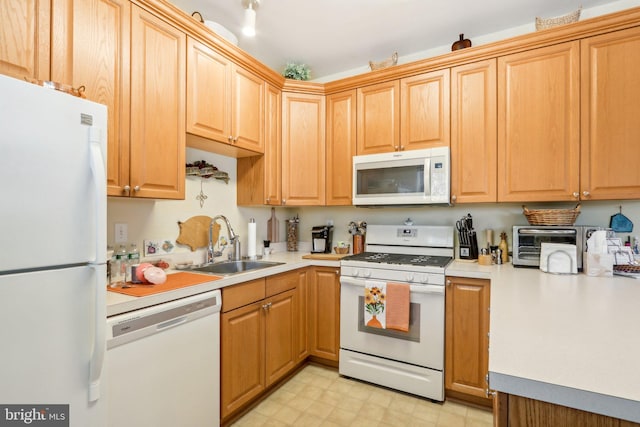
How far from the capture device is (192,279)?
171cm

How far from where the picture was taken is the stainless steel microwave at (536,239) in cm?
193

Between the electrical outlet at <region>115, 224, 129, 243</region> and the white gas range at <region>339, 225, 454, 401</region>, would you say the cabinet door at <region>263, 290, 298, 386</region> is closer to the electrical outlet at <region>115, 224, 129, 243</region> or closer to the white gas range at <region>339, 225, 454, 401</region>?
the white gas range at <region>339, 225, 454, 401</region>

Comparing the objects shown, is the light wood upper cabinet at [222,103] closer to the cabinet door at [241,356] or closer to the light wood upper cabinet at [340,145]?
the light wood upper cabinet at [340,145]

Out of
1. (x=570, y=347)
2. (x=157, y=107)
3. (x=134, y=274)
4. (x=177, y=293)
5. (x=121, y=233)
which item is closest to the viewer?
(x=570, y=347)

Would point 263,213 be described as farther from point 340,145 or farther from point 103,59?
point 103,59

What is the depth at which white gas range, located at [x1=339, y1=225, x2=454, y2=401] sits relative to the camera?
2.04 meters

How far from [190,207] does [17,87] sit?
56.5 inches

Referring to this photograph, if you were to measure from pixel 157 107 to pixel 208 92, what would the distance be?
1.38 ft

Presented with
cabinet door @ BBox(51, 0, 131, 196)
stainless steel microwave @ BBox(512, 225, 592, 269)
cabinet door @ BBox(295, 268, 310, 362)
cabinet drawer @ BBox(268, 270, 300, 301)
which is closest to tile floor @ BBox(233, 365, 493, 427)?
cabinet door @ BBox(295, 268, 310, 362)

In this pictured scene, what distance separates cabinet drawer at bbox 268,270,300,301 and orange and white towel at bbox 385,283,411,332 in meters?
0.71

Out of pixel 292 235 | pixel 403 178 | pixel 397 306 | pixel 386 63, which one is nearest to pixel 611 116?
pixel 403 178

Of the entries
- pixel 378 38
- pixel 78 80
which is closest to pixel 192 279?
pixel 78 80

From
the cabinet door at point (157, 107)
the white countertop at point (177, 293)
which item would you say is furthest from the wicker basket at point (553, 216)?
the cabinet door at point (157, 107)

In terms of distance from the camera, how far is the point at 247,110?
2.37m
